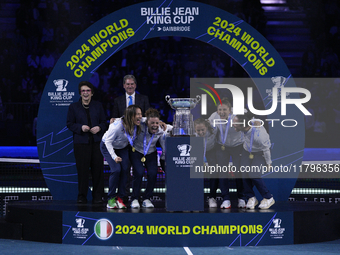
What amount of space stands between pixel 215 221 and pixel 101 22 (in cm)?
375

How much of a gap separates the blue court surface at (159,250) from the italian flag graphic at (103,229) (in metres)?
0.14

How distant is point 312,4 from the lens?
1453cm

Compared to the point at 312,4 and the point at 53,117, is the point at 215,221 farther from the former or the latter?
the point at 312,4

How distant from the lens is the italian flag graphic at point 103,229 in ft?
18.6

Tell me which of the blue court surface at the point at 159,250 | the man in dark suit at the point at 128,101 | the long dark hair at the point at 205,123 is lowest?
the blue court surface at the point at 159,250

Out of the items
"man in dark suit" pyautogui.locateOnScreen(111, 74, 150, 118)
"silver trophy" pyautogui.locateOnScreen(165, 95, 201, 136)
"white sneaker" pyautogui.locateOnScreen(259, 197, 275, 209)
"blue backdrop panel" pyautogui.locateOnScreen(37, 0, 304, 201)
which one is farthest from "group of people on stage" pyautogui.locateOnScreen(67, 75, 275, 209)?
"blue backdrop panel" pyautogui.locateOnScreen(37, 0, 304, 201)

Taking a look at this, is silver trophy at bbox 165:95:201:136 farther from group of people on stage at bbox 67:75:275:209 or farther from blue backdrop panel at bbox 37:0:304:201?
blue backdrop panel at bbox 37:0:304:201

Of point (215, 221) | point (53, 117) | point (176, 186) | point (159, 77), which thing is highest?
point (159, 77)

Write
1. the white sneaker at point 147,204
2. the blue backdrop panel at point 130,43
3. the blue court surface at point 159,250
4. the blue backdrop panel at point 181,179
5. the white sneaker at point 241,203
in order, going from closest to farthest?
the blue court surface at point 159,250 < the blue backdrop panel at point 181,179 < the white sneaker at point 147,204 < the white sneaker at point 241,203 < the blue backdrop panel at point 130,43

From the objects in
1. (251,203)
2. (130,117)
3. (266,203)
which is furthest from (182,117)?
(266,203)

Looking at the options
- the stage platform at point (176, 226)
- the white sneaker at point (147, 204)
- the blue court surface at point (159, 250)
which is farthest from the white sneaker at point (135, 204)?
the blue court surface at point (159, 250)

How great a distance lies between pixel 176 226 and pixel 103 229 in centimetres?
84

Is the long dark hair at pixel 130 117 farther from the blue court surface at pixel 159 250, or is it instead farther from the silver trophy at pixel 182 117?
the blue court surface at pixel 159 250

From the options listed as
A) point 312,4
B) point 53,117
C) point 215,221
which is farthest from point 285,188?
point 312,4
